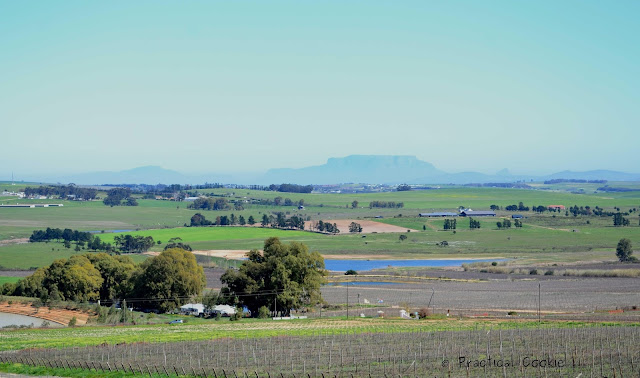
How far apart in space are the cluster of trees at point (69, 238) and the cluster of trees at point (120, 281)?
48594 mm

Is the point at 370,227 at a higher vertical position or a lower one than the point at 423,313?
higher

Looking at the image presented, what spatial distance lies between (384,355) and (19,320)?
33.7 m

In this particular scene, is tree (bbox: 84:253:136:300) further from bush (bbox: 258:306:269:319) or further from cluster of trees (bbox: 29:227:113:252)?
cluster of trees (bbox: 29:227:113:252)

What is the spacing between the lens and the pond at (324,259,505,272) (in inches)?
3817

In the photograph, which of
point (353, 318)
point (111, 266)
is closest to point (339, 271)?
point (111, 266)

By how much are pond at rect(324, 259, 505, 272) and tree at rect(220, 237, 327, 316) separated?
37209 millimetres

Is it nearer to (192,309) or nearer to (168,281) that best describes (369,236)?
(192,309)

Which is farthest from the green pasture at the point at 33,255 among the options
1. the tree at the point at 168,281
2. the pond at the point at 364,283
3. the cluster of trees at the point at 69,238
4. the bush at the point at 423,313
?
the bush at the point at 423,313

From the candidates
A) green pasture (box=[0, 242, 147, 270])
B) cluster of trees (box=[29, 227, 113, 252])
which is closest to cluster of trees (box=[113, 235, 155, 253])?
cluster of trees (box=[29, 227, 113, 252])

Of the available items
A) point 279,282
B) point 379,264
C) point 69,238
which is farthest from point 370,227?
point 279,282

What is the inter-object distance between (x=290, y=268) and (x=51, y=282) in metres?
22.3

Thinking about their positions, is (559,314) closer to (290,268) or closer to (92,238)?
(290,268)

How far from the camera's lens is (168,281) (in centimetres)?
5900

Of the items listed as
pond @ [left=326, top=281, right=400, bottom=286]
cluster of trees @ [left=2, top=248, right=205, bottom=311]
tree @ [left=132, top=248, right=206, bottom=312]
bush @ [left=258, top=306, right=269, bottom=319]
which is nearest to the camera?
bush @ [left=258, top=306, right=269, bottom=319]
